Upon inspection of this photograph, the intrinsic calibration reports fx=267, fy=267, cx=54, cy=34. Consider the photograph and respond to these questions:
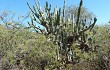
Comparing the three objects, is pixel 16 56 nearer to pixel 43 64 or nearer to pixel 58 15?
pixel 43 64

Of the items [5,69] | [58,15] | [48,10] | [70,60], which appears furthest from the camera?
[48,10]

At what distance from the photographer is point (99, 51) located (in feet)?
36.0

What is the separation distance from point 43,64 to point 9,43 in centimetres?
209

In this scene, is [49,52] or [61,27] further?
[61,27]

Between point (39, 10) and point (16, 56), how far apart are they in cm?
526

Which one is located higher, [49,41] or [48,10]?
[48,10]

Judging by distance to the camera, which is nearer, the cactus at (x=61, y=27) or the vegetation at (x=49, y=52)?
the vegetation at (x=49, y=52)

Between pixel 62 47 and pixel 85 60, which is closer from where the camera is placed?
pixel 85 60

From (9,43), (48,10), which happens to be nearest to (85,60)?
(9,43)

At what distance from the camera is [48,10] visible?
1623cm

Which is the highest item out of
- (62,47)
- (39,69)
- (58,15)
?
(58,15)

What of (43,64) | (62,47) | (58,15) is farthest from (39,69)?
(58,15)

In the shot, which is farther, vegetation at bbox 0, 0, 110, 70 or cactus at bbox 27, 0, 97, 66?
cactus at bbox 27, 0, 97, 66

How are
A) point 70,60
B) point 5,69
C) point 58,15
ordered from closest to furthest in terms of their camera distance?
point 5,69 < point 70,60 < point 58,15
